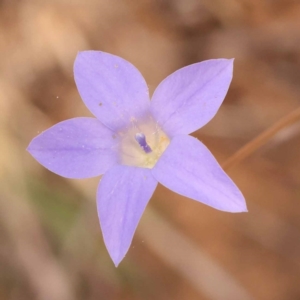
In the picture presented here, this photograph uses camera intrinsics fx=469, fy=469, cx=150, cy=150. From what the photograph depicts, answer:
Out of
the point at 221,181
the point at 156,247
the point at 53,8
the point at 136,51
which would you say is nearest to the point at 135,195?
the point at 221,181

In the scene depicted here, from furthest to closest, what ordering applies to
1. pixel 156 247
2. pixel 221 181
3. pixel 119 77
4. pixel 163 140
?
pixel 156 247, pixel 163 140, pixel 119 77, pixel 221 181

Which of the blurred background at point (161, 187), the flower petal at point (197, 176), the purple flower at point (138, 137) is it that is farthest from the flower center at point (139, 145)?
the blurred background at point (161, 187)

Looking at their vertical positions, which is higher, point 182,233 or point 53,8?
point 53,8

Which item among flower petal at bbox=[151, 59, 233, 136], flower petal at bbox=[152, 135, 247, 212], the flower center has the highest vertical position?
flower petal at bbox=[151, 59, 233, 136]

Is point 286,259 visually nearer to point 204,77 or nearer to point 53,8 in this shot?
point 204,77

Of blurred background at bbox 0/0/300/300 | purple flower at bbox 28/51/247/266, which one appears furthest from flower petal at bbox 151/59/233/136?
blurred background at bbox 0/0/300/300

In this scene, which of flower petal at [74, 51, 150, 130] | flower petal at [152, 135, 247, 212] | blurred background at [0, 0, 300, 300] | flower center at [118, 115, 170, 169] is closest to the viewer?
flower petal at [152, 135, 247, 212]

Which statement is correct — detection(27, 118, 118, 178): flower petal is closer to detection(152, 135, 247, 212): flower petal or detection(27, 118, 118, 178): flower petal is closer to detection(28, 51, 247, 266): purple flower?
detection(28, 51, 247, 266): purple flower
